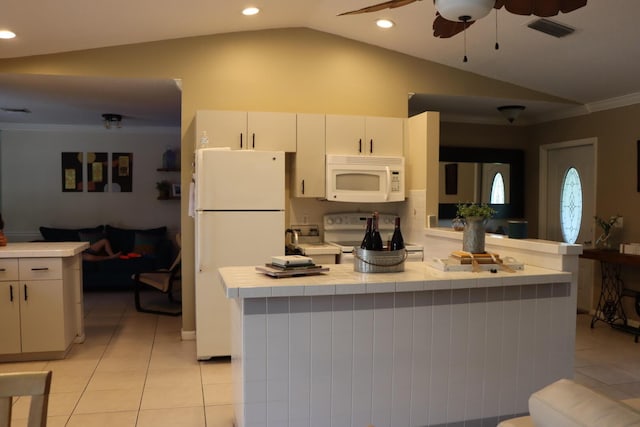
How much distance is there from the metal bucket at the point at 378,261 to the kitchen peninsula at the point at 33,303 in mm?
2495

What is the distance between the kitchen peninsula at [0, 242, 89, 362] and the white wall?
11.5 ft

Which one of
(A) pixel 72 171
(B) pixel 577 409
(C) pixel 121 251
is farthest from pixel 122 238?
(B) pixel 577 409

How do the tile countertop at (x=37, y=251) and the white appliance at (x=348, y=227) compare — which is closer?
the tile countertop at (x=37, y=251)

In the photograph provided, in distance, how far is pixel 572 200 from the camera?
598 centimetres

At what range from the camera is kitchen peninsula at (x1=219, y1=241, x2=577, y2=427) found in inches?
95.1

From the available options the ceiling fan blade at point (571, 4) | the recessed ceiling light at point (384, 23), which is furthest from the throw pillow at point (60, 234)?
the ceiling fan blade at point (571, 4)

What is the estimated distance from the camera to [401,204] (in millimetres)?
5039

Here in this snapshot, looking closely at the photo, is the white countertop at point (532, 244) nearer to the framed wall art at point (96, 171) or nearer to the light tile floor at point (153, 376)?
the light tile floor at point (153, 376)

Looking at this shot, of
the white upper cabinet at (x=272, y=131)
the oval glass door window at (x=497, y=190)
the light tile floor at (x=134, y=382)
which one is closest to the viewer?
the light tile floor at (x=134, y=382)

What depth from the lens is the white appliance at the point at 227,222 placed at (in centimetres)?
396

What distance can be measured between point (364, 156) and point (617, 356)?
8.69 ft

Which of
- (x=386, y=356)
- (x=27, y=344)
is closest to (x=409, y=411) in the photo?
(x=386, y=356)

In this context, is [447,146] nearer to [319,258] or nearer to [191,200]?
[319,258]

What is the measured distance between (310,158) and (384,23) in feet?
4.15
